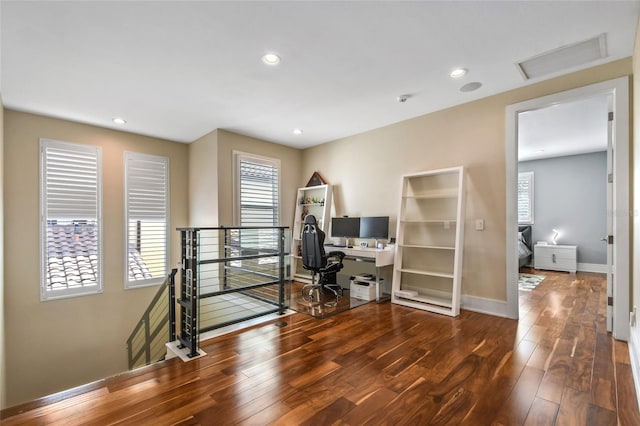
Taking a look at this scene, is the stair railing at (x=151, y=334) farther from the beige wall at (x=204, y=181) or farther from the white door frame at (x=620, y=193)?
the white door frame at (x=620, y=193)

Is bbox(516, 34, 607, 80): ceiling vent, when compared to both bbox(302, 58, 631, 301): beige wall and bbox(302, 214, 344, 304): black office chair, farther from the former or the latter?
bbox(302, 214, 344, 304): black office chair

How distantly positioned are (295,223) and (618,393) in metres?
4.73

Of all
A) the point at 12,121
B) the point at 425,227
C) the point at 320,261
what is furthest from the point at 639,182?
the point at 12,121

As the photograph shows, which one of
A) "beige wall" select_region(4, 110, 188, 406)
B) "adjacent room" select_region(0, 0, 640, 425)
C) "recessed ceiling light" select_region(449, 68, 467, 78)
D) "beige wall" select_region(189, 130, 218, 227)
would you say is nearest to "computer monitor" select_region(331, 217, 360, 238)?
"adjacent room" select_region(0, 0, 640, 425)

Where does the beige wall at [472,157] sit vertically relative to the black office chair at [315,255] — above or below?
above

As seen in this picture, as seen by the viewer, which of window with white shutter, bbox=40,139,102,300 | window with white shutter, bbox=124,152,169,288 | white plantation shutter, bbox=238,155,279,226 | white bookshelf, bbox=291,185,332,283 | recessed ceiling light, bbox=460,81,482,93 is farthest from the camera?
white bookshelf, bbox=291,185,332,283

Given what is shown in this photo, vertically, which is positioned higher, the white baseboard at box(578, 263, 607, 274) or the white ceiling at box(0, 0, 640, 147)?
the white ceiling at box(0, 0, 640, 147)

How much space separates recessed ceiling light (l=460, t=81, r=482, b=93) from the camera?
3.27 m

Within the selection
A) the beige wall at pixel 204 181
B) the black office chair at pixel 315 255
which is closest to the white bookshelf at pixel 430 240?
the black office chair at pixel 315 255

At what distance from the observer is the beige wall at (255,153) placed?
4.81m

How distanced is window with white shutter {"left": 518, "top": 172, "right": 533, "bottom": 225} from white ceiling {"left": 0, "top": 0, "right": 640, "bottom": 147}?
16.1 ft

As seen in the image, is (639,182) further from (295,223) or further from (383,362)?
(295,223)

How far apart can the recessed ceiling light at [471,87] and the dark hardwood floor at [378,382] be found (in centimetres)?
268

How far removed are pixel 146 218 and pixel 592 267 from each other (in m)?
9.14
